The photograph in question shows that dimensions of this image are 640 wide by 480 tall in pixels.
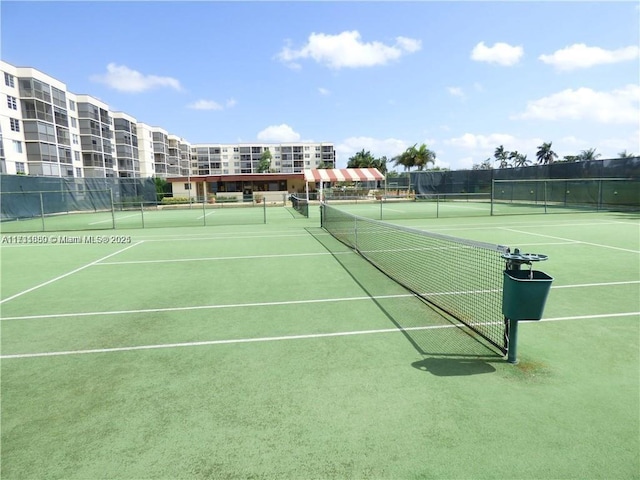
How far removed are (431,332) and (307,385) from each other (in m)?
Answer: 2.32

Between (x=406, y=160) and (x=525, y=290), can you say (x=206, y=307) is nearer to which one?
(x=525, y=290)

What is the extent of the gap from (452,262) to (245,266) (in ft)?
18.2

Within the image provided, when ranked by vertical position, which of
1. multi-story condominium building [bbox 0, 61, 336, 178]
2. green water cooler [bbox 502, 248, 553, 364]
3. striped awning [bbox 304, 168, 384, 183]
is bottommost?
green water cooler [bbox 502, 248, 553, 364]

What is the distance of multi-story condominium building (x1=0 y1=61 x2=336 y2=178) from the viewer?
182ft

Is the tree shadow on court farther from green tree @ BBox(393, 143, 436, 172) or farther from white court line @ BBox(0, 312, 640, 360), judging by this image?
green tree @ BBox(393, 143, 436, 172)

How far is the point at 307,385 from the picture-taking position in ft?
14.4

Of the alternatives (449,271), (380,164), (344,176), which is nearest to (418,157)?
(344,176)

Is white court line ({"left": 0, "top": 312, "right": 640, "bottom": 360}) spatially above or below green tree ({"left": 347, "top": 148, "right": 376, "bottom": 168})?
below

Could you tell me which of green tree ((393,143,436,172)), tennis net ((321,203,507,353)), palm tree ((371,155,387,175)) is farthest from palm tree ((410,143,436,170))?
tennis net ((321,203,507,353))

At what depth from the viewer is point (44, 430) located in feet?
12.1

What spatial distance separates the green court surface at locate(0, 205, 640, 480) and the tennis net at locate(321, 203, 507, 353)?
46 cm

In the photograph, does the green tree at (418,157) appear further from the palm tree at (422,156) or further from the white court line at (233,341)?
the white court line at (233,341)

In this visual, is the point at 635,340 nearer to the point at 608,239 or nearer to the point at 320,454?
the point at 320,454

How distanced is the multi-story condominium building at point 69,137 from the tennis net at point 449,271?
56.8 meters
